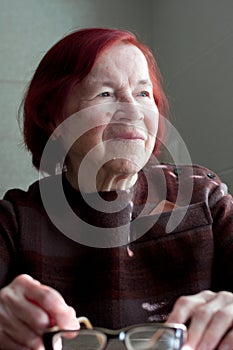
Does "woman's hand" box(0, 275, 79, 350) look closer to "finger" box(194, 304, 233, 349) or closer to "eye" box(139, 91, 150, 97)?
"finger" box(194, 304, 233, 349)

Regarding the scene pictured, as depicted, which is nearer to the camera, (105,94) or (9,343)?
(9,343)

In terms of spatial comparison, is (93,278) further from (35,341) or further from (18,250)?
(35,341)

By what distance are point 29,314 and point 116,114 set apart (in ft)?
1.41

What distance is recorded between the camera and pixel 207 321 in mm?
661

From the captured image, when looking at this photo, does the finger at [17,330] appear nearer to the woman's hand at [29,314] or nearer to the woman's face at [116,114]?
the woman's hand at [29,314]

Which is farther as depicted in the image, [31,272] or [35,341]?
[31,272]

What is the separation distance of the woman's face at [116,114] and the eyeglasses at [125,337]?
Result: 0.40 metres

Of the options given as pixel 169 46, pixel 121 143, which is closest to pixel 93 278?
pixel 121 143

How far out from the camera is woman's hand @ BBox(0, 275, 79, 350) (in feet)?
2.14

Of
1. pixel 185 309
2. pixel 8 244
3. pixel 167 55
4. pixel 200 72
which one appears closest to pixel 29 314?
pixel 185 309

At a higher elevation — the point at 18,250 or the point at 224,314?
the point at 224,314

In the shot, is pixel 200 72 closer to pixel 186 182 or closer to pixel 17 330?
pixel 186 182

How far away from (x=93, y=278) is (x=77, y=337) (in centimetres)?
39

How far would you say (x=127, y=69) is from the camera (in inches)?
40.2
